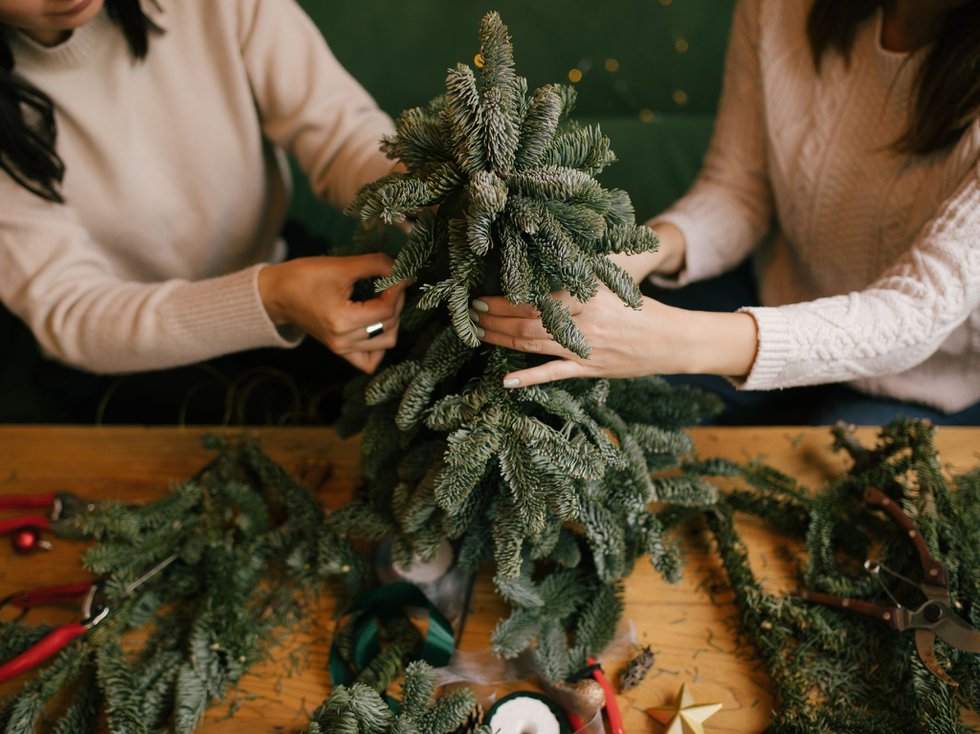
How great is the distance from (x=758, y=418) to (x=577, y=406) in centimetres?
62

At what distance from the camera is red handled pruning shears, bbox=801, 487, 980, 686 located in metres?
0.64

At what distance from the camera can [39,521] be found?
83 centimetres

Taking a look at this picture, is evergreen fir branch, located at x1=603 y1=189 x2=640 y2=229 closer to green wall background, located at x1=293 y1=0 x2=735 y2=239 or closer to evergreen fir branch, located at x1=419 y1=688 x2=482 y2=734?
evergreen fir branch, located at x1=419 y1=688 x2=482 y2=734

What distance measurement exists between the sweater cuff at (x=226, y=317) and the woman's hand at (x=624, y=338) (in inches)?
14.3

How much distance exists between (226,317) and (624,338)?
0.51 m

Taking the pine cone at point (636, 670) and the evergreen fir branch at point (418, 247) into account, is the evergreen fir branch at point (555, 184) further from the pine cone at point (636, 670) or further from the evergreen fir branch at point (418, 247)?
the pine cone at point (636, 670)

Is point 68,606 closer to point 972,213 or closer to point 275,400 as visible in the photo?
point 275,400

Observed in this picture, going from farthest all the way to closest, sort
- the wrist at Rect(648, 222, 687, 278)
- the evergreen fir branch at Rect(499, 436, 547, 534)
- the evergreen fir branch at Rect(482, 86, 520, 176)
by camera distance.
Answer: the wrist at Rect(648, 222, 687, 278) < the evergreen fir branch at Rect(499, 436, 547, 534) < the evergreen fir branch at Rect(482, 86, 520, 176)

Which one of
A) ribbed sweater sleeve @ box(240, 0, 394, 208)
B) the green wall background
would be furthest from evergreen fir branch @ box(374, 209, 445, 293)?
the green wall background

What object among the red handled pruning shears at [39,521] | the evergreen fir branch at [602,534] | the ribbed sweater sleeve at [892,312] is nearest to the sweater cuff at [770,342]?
the ribbed sweater sleeve at [892,312]

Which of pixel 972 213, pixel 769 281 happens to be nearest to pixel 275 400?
pixel 769 281

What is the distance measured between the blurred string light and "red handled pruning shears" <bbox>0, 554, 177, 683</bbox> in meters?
1.34

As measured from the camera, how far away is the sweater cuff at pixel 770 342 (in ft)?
2.37

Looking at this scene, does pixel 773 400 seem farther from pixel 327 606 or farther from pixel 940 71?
pixel 327 606
